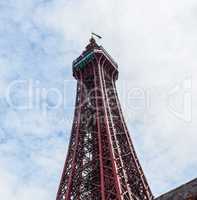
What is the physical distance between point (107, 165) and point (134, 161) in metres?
2.45

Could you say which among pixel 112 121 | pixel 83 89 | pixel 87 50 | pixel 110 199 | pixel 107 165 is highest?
pixel 87 50

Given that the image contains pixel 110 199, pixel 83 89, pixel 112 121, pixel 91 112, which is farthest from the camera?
pixel 83 89

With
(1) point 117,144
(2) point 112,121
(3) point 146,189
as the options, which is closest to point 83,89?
(2) point 112,121

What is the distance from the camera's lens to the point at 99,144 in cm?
2802

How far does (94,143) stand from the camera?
96.6ft

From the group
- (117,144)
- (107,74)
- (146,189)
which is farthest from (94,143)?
(107,74)

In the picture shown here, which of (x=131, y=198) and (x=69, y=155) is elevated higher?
(x=69, y=155)

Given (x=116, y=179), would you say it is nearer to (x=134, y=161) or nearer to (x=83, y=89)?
(x=134, y=161)

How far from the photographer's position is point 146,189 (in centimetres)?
2633

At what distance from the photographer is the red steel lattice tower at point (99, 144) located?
25281 mm

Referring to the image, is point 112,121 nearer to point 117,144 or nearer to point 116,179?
point 117,144

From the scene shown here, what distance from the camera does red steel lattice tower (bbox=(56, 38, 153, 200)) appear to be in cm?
2528

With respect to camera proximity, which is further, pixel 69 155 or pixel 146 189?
pixel 69 155

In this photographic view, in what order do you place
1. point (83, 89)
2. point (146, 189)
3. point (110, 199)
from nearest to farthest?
point (110, 199), point (146, 189), point (83, 89)
